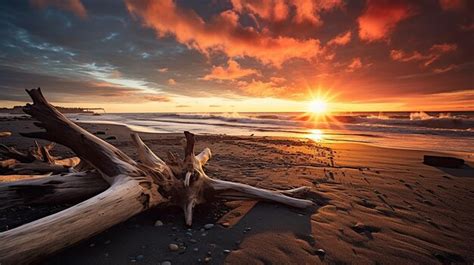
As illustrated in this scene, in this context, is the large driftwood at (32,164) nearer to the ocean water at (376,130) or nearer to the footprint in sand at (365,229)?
the footprint in sand at (365,229)

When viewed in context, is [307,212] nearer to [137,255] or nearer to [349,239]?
[349,239]

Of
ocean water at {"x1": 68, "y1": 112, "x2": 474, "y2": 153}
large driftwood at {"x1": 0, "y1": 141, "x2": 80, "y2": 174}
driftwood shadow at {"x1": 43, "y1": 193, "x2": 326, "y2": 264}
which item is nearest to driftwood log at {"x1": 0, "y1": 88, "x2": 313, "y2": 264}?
driftwood shadow at {"x1": 43, "y1": 193, "x2": 326, "y2": 264}

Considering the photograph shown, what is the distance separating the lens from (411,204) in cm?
329

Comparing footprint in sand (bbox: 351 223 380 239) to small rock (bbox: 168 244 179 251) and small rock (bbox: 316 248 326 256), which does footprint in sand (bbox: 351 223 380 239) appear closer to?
small rock (bbox: 316 248 326 256)

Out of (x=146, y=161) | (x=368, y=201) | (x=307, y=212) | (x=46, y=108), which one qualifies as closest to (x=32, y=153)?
(x=46, y=108)

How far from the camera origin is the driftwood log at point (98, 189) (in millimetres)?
1545

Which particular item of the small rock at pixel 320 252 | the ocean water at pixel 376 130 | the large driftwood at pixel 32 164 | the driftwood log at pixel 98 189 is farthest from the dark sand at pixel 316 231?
the ocean water at pixel 376 130

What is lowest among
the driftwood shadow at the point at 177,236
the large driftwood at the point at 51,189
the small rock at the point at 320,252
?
the small rock at the point at 320,252

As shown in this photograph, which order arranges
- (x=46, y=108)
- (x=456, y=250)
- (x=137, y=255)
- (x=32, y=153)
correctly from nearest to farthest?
(x=137, y=255) → (x=456, y=250) → (x=46, y=108) → (x=32, y=153)

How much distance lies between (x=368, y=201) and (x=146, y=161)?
10.3 ft

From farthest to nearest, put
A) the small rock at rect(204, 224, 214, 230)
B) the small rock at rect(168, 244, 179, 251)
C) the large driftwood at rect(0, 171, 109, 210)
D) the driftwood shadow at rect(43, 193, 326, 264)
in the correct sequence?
the small rock at rect(204, 224, 214, 230) < the large driftwood at rect(0, 171, 109, 210) < the small rock at rect(168, 244, 179, 251) < the driftwood shadow at rect(43, 193, 326, 264)

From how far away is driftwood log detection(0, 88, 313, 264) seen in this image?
1.54 metres

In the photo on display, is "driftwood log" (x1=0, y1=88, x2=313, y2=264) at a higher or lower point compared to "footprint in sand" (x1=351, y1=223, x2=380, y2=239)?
higher

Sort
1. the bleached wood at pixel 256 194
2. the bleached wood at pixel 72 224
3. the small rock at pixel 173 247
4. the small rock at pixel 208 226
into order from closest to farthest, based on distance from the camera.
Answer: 1. the bleached wood at pixel 72 224
2. the small rock at pixel 173 247
3. the small rock at pixel 208 226
4. the bleached wood at pixel 256 194
